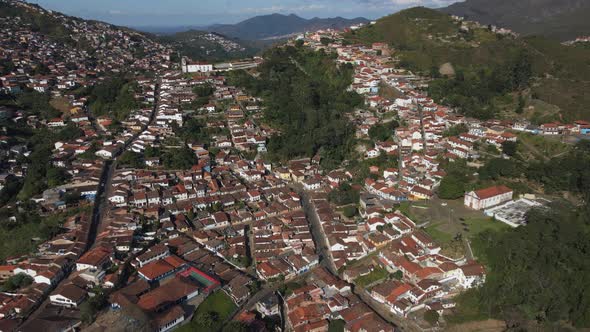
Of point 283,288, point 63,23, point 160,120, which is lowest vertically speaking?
point 283,288

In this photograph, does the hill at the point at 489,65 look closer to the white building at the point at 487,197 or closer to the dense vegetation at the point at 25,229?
the white building at the point at 487,197

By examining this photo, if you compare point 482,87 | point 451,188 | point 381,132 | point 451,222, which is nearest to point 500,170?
point 451,188

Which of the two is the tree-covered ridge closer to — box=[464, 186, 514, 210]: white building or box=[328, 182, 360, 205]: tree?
box=[328, 182, 360, 205]: tree

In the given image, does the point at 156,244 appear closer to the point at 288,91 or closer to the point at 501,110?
the point at 288,91

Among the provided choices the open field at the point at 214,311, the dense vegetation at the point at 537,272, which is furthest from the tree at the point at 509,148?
the open field at the point at 214,311

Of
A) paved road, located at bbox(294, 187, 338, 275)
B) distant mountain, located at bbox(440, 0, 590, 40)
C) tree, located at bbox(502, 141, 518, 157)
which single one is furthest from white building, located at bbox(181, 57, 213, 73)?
distant mountain, located at bbox(440, 0, 590, 40)

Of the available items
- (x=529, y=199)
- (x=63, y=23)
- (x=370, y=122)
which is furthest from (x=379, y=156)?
(x=63, y=23)

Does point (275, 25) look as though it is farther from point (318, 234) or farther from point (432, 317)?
point (432, 317)
